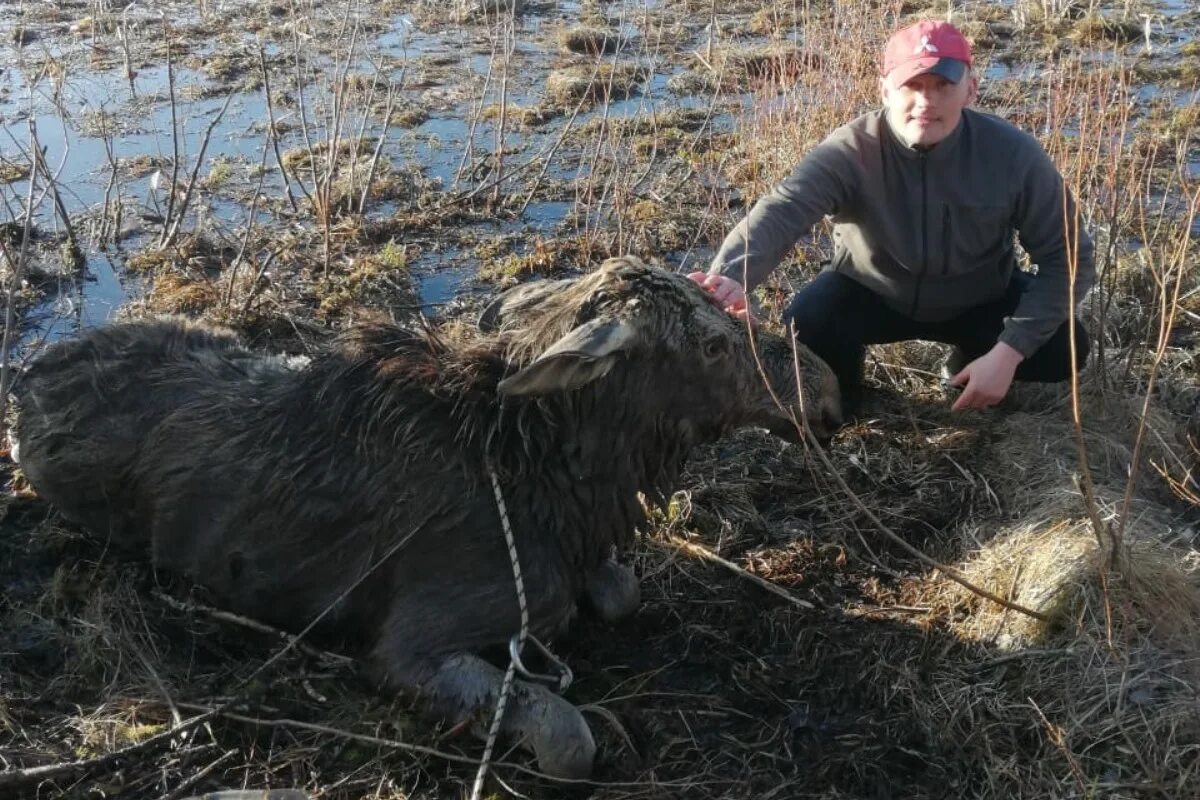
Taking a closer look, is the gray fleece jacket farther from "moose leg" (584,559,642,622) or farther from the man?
"moose leg" (584,559,642,622)

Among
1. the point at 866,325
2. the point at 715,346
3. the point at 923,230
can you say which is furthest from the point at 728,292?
the point at 866,325

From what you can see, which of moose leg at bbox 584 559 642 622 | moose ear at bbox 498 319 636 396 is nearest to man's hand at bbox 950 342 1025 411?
moose leg at bbox 584 559 642 622

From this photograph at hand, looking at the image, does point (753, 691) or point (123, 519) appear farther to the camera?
point (123, 519)

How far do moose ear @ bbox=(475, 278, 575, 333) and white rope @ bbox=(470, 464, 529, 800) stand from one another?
64 centimetres

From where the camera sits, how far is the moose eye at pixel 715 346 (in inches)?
169

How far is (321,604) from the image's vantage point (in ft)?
14.9

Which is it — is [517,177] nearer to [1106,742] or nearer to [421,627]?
[421,627]

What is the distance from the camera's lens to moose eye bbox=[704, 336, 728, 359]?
4.30 metres

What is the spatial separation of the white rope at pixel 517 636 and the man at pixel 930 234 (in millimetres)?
1247

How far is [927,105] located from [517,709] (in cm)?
323

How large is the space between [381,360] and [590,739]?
170 cm

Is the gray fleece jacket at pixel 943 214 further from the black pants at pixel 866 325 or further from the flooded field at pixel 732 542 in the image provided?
the flooded field at pixel 732 542

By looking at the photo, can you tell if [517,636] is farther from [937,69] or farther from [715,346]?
[937,69]

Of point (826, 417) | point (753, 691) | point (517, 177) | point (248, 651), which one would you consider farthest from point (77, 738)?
point (517, 177)
